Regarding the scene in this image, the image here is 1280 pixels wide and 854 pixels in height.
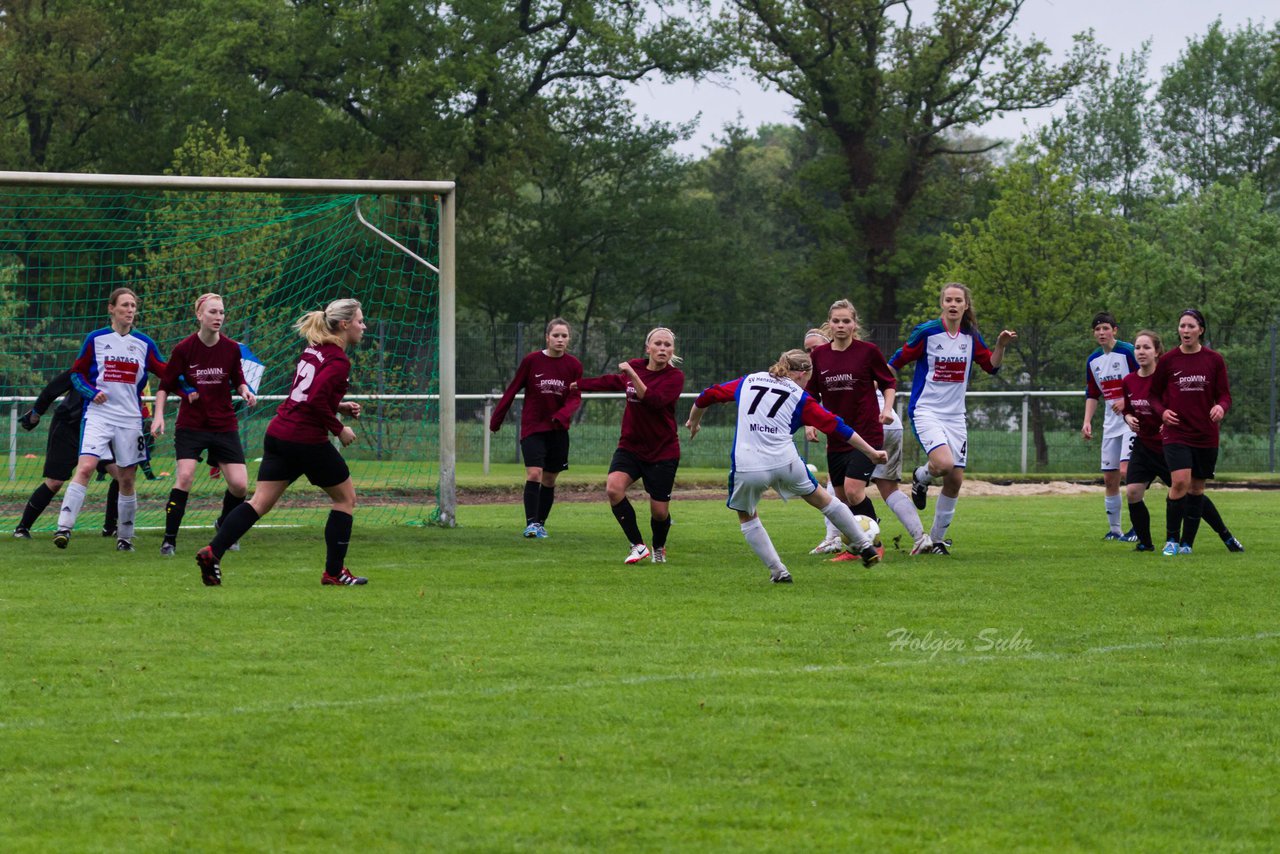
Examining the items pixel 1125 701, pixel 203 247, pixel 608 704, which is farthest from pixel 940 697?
pixel 203 247

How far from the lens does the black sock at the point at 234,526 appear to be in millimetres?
9914

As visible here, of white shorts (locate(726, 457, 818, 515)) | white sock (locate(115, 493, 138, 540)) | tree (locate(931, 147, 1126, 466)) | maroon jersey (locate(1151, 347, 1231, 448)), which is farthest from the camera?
tree (locate(931, 147, 1126, 466))

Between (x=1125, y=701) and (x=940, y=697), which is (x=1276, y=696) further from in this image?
(x=940, y=697)

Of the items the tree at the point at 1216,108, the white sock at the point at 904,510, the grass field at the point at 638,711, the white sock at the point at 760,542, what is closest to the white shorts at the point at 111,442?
the grass field at the point at 638,711

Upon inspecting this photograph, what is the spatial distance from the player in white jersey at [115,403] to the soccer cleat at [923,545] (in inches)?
241

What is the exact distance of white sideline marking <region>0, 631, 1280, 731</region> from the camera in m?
6.07

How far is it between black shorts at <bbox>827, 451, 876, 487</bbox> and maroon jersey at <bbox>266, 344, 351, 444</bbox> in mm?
4301

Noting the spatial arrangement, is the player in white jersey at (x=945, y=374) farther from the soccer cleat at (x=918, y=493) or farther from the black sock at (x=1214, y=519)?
the black sock at (x=1214, y=519)

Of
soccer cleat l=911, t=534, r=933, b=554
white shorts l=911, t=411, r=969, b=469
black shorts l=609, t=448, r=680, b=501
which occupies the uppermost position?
white shorts l=911, t=411, r=969, b=469

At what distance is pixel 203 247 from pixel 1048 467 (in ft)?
46.7

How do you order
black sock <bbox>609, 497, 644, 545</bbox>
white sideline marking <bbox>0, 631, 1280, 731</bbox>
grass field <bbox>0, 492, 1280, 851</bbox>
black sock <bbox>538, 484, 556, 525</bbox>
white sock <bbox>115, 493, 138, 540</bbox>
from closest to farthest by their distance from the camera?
grass field <bbox>0, 492, 1280, 851</bbox>
white sideline marking <bbox>0, 631, 1280, 731</bbox>
black sock <bbox>609, 497, 644, 545</bbox>
white sock <bbox>115, 493, 138, 540</bbox>
black sock <bbox>538, 484, 556, 525</bbox>

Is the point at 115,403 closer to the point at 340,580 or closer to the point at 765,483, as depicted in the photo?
the point at 340,580

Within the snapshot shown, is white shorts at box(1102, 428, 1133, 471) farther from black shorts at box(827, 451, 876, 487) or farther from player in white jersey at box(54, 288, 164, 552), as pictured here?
player in white jersey at box(54, 288, 164, 552)

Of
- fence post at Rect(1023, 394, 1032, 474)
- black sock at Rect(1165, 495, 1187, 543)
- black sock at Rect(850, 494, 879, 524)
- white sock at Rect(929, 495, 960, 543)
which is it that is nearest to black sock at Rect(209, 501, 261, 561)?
black sock at Rect(850, 494, 879, 524)
